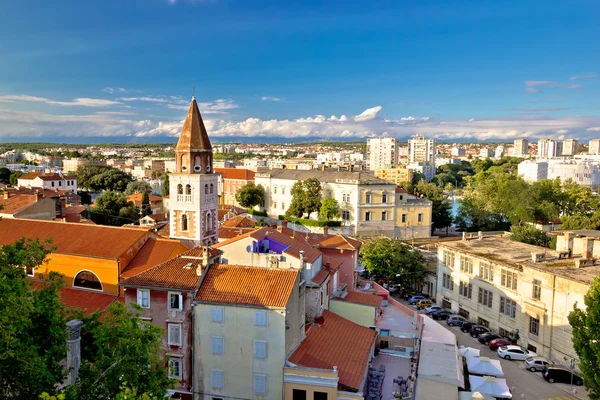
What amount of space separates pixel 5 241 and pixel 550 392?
35322mm

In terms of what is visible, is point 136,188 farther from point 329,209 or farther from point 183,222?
point 183,222

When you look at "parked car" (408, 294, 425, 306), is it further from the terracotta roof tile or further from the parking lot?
the terracotta roof tile

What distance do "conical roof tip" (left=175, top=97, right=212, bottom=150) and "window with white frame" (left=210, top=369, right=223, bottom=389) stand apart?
20.1 meters

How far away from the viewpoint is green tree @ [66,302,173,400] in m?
15.1

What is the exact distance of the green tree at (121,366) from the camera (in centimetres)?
1506

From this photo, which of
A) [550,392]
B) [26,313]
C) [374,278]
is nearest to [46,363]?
[26,313]

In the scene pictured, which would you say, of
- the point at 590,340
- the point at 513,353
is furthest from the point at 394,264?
the point at 590,340

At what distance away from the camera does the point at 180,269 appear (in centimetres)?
2570

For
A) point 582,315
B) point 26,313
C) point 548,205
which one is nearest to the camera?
point 26,313

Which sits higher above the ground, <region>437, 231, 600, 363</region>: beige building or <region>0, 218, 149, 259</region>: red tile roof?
<region>0, 218, 149, 259</region>: red tile roof

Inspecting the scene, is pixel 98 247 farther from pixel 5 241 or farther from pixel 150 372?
pixel 150 372

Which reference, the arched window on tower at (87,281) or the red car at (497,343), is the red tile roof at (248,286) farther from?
the red car at (497,343)

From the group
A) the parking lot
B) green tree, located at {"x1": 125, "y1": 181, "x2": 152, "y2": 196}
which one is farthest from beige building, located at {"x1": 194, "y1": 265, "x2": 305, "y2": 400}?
green tree, located at {"x1": 125, "y1": 181, "x2": 152, "y2": 196}

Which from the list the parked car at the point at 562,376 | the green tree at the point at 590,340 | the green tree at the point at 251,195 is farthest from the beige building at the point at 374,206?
the green tree at the point at 590,340
